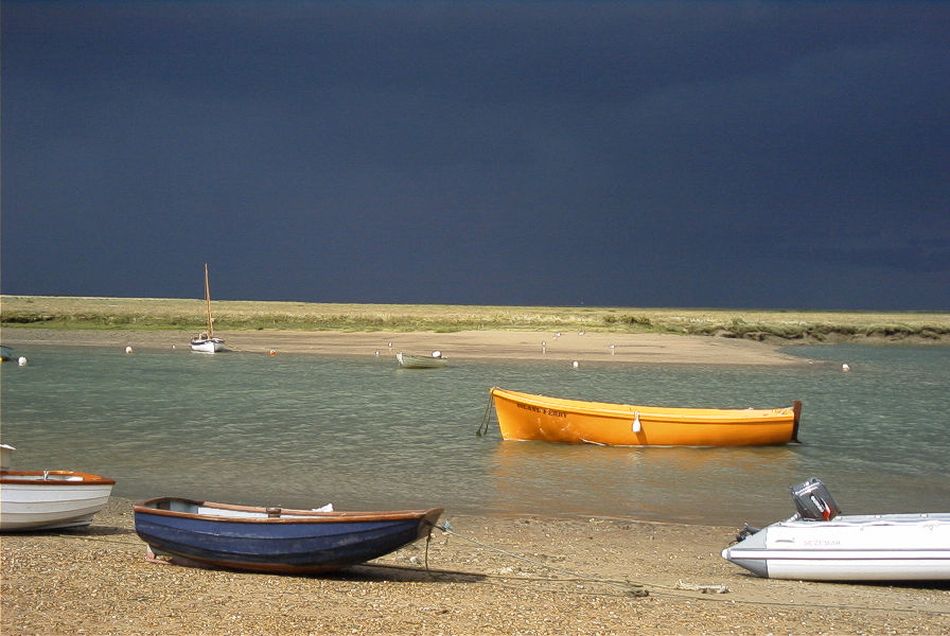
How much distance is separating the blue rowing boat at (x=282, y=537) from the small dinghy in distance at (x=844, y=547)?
397 cm

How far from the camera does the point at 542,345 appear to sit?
50.3 m

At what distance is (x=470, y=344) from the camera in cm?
5162

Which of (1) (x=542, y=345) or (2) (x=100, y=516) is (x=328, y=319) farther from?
(2) (x=100, y=516)

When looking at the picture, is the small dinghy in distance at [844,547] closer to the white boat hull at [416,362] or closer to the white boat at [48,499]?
the white boat at [48,499]

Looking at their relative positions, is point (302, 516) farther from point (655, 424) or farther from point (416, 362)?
point (416, 362)

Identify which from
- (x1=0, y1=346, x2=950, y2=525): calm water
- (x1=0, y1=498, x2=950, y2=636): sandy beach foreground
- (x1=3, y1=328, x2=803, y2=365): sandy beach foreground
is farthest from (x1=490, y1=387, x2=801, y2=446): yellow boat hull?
(x1=3, y1=328, x2=803, y2=365): sandy beach foreground

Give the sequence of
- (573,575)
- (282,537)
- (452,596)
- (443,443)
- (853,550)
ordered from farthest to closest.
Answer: (443,443), (573,575), (853,550), (282,537), (452,596)

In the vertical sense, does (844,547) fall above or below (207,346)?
below

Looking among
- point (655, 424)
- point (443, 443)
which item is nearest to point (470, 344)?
point (443, 443)

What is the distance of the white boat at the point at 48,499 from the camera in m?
11.0

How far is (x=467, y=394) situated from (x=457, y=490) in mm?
14742

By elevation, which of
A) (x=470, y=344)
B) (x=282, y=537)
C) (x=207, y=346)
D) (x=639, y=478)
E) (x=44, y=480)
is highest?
(x=207, y=346)

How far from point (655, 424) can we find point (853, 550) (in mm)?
10107

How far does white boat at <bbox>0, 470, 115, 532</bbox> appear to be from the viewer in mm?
11020
